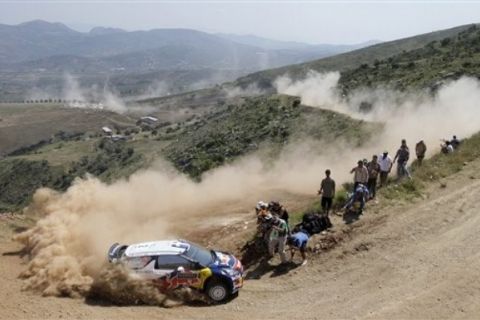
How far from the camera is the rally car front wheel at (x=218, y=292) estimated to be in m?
15.6

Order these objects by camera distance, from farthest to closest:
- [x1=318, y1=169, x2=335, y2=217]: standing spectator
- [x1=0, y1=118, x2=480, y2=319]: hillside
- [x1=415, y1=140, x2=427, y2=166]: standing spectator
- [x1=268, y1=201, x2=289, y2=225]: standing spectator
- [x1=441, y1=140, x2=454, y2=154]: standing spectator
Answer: [x1=441, y1=140, x2=454, y2=154]: standing spectator
[x1=415, y1=140, x2=427, y2=166]: standing spectator
[x1=318, y1=169, x2=335, y2=217]: standing spectator
[x1=268, y1=201, x2=289, y2=225]: standing spectator
[x1=0, y1=118, x2=480, y2=319]: hillside

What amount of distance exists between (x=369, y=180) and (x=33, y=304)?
1304 centimetres

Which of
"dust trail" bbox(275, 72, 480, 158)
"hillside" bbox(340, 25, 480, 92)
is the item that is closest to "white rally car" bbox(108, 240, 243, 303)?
"dust trail" bbox(275, 72, 480, 158)

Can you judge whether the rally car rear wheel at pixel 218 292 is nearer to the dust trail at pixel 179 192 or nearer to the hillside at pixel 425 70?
the dust trail at pixel 179 192

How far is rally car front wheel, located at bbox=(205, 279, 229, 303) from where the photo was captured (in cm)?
1557

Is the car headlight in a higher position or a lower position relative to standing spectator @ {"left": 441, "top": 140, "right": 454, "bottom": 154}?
lower

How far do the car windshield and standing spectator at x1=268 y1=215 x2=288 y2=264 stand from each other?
210 centimetres

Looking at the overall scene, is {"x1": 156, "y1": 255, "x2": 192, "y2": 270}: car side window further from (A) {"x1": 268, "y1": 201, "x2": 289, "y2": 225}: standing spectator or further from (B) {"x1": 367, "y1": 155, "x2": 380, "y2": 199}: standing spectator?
(B) {"x1": 367, "y1": 155, "x2": 380, "y2": 199}: standing spectator

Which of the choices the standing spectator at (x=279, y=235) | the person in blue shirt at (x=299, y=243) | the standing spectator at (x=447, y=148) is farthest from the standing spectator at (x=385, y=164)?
the standing spectator at (x=279, y=235)

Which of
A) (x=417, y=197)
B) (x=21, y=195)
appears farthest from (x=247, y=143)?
(x=21, y=195)

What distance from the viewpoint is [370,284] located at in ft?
51.0

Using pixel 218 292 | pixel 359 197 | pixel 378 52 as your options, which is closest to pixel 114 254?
pixel 218 292

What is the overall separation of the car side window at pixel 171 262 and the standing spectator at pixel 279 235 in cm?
308

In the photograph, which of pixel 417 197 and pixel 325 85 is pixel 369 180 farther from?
pixel 325 85
